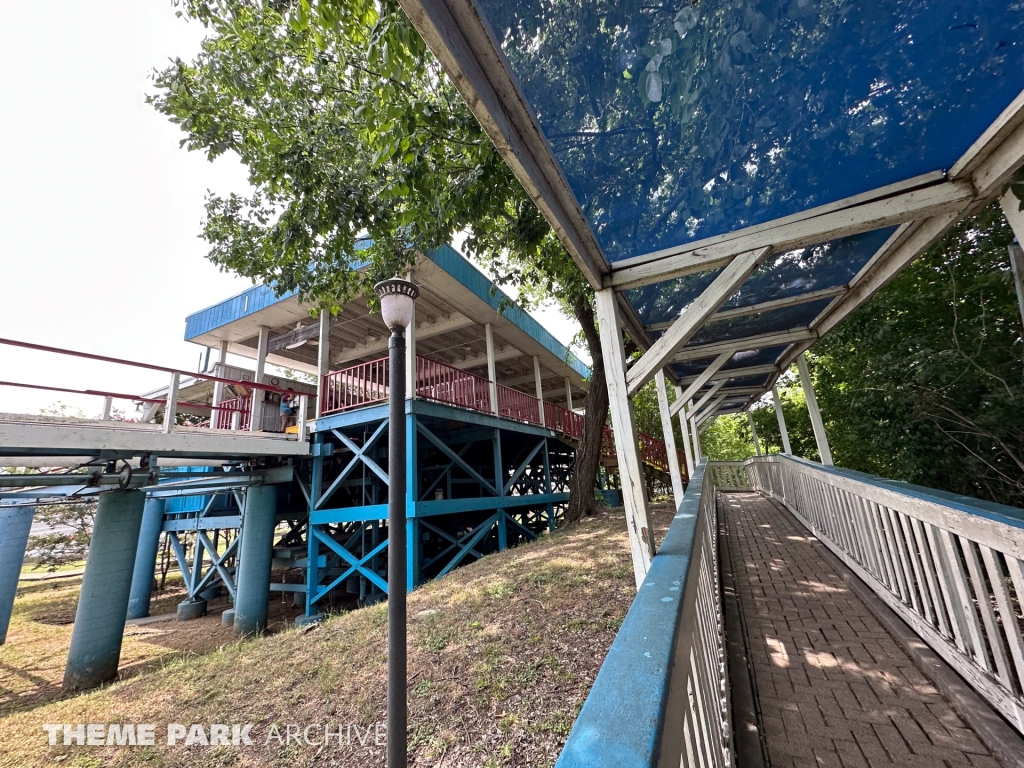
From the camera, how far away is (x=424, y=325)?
10.5 m

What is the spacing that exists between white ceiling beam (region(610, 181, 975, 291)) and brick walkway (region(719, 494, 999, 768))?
247cm

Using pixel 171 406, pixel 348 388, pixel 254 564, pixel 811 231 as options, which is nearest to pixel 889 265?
pixel 811 231

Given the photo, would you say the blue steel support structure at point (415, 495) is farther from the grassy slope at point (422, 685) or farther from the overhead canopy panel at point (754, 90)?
the overhead canopy panel at point (754, 90)

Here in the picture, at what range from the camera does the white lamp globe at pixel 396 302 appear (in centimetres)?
260

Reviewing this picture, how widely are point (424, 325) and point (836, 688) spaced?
→ 9.59 m

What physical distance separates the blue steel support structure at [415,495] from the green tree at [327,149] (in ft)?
9.83

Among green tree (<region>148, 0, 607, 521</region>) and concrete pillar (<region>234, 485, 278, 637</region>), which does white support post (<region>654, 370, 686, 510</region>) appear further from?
concrete pillar (<region>234, 485, 278, 637</region>)

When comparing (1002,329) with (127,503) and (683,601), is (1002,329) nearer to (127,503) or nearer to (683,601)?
(683,601)

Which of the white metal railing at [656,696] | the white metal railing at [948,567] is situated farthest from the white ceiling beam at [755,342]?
the white metal railing at [656,696]

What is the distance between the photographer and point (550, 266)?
5812mm

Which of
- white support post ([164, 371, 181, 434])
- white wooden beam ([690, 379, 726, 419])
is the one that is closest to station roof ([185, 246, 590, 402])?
white support post ([164, 371, 181, 434])

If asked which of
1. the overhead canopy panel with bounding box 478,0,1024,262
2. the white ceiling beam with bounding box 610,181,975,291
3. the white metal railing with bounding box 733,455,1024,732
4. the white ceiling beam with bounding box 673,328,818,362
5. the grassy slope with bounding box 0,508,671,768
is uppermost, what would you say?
the overhead canopy panel with bounding box 478,0,1024,262

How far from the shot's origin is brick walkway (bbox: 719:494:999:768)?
5.92ft

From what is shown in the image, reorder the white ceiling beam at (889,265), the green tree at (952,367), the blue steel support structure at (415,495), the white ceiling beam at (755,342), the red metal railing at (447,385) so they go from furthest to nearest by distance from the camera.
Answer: the red metal railing at (447,385) → the blue steel support structure at (415,495) → the white ceiling beam at (755,342) → the green tree at (952,367) → the white ceiling beam at (889,265)
